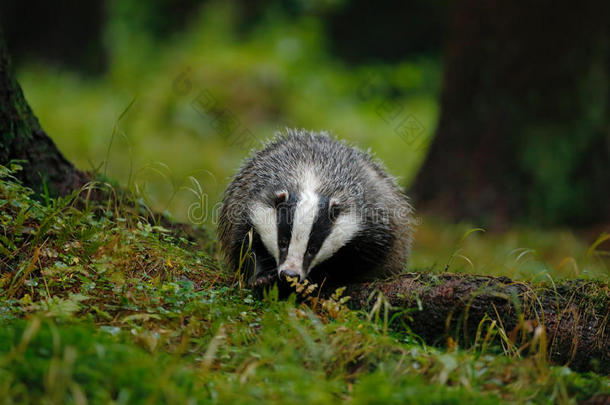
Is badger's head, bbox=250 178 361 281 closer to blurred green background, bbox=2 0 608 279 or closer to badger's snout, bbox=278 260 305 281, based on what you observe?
badger's snout, bbox=278 260 305 281

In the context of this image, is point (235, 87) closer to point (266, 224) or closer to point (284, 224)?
point (266, 224)

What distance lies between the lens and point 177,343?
3141mm

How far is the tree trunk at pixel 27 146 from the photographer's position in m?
4.27

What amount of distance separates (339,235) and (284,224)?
1.44ft

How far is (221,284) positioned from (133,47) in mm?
14298

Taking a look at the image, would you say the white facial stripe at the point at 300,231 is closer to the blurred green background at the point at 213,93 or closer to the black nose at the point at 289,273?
the black nose at the point at 289,273

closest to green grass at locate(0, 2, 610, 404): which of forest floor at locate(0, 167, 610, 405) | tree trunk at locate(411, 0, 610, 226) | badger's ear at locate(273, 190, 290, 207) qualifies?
forest floor at locate(0, 167, 610, 405)

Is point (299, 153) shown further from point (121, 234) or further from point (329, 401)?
point (329, 401)

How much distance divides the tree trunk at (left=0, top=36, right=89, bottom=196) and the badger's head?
4.97 feet

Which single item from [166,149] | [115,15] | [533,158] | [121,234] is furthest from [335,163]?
[115,15]

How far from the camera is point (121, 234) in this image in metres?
3.81

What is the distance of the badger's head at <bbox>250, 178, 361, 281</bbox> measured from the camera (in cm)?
400

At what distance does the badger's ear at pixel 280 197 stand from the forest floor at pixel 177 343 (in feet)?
2.08

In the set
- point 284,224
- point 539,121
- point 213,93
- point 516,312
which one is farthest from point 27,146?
point 213,93
